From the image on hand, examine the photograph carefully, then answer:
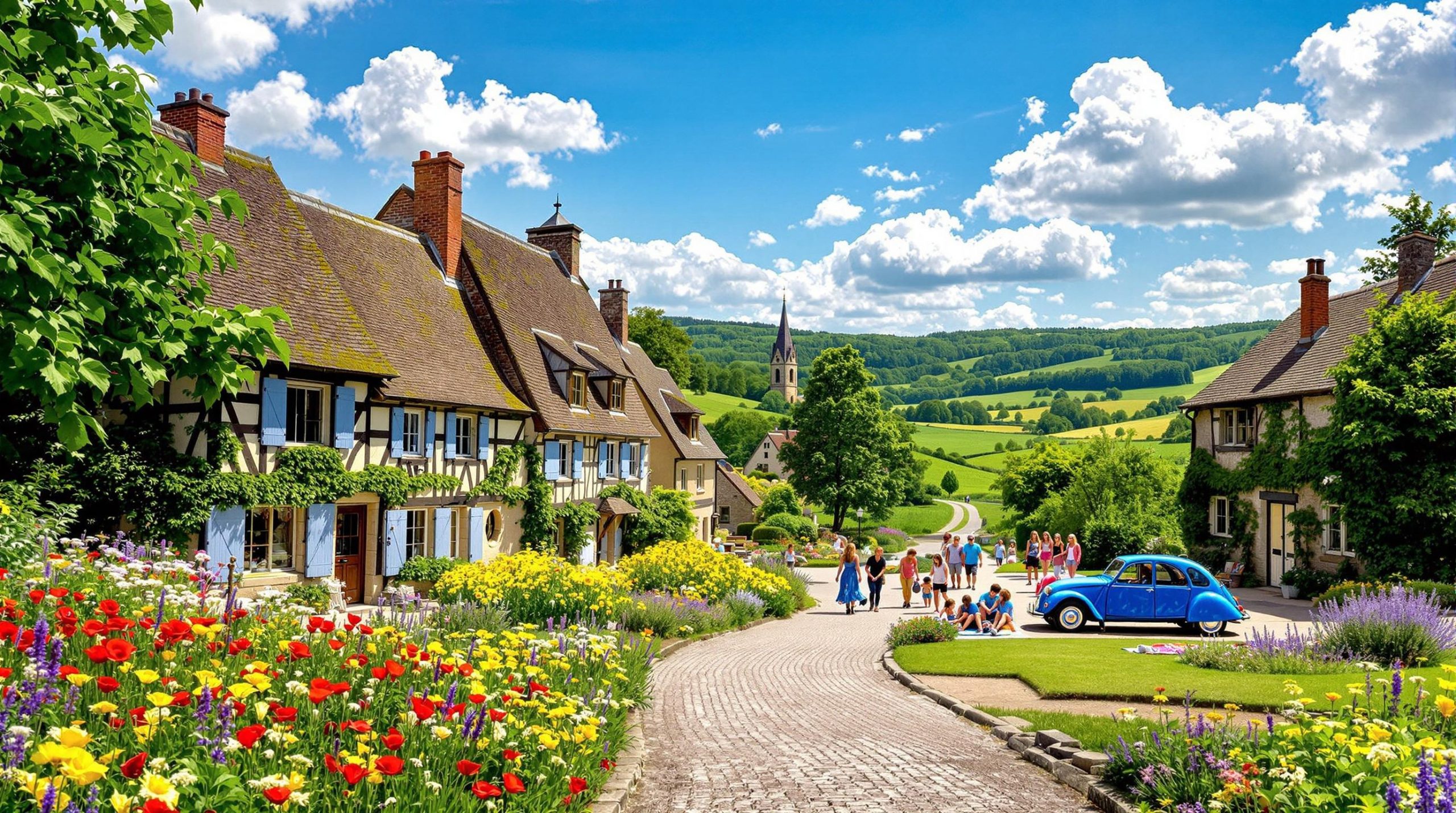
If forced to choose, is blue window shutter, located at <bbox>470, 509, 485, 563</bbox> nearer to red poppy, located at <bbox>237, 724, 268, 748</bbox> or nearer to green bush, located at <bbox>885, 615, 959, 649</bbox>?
green bush, located at <bbox>885, 615, 959, 649</bbox>

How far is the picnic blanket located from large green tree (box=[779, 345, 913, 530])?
40.8 meters

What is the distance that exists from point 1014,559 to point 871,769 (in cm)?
4299

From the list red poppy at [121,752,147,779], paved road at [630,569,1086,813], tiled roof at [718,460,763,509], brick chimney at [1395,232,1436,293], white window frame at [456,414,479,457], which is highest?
brick chimney at [1395,232,1436,293]

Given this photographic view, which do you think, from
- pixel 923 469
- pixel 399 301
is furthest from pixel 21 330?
pixel 923 469

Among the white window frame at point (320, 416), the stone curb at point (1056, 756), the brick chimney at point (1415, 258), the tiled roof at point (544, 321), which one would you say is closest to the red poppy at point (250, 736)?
the stone curb at point (1056, 756)

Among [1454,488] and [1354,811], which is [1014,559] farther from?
[1354,811]

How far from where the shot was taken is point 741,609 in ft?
71.4

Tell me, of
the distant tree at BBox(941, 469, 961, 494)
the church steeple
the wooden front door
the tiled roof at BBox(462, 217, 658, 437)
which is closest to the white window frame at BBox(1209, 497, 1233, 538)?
the tiled roof at BBox(462, 217, 658, 437)

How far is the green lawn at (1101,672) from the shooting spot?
38.2 ft

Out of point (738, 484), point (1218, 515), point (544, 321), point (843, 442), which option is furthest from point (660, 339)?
point (1218, 515)

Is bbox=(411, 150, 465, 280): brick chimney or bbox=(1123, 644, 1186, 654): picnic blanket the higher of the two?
bbox=(411, 150, 465, 280): brick chimney

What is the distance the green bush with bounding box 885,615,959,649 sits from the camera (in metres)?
17.9

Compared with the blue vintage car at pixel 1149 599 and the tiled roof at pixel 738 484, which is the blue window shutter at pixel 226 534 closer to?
the blue vintage car at pixel 1149 599

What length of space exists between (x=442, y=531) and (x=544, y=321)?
32.6 feet
